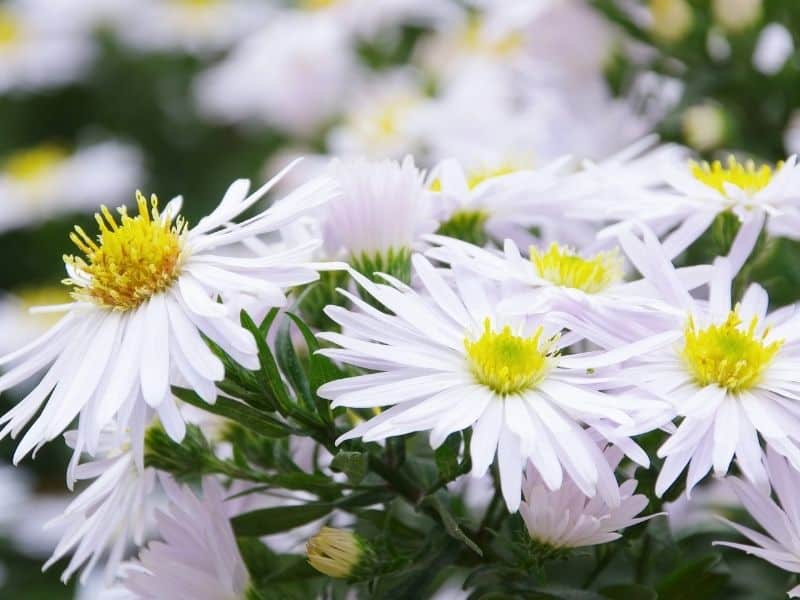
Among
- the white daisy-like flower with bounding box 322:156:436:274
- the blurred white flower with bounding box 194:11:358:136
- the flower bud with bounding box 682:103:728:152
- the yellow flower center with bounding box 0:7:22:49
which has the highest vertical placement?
the yellow flower center with bounding box 0:7:22:49

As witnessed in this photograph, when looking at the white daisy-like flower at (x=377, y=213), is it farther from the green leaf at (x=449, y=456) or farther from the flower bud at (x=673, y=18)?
the flower bud at (x=673, y=18)

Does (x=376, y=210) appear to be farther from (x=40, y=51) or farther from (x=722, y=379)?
(x=40, y=51)

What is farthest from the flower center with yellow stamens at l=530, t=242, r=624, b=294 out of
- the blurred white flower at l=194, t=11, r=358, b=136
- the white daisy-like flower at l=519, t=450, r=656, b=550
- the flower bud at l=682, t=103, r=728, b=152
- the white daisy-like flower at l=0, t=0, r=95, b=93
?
the white daisy-like flower at l=0, t=0, r=95, b=93

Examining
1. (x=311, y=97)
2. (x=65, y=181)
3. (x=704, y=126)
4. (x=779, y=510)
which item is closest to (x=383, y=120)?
(x=311, y=97)

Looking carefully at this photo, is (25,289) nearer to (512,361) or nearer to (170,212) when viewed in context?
(170,212)

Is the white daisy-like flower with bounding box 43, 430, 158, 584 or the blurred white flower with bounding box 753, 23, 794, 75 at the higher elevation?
the blurred white flower with bounding box 753, 23, 794, 75

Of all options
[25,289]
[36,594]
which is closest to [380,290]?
[36,594]

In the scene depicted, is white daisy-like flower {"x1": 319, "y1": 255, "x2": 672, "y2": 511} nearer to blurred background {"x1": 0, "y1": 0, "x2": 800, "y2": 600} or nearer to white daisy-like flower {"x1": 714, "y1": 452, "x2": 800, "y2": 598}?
white daisy-like flower {"x1": 714, "y1": 452, "x2": 800, "y2": 598}
